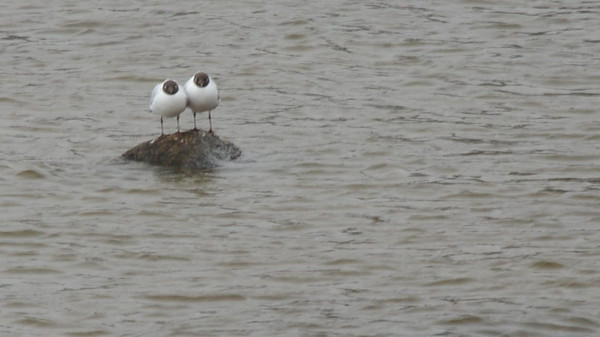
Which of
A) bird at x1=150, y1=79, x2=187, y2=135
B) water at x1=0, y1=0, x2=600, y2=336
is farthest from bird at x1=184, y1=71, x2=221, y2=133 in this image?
water at x1=0, y1=0, x2=600, y2=336

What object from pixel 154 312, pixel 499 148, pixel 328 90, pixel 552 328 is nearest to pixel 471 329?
pixel 552 328

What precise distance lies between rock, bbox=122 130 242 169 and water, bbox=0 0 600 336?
4.2 inches

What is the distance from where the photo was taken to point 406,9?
1745 centimetres

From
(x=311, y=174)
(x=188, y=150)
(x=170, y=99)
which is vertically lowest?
(x=311, y=174)

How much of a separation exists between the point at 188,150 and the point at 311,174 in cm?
105

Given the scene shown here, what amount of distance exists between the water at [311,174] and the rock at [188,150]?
4.2 inches

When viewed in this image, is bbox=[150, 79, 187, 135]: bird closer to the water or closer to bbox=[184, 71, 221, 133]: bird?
bbox=[184, 71, 221, 133]: bird

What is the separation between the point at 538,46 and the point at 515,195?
519 cm

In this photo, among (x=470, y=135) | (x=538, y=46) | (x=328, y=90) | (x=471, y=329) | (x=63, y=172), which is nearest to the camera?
(x=471, y=329)

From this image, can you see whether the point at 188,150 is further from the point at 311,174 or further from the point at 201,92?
the point at 311,174

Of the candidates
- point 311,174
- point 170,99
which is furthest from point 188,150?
point 311,174

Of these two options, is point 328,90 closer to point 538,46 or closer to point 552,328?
point 538,46

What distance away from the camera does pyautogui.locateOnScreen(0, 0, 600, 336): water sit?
8719 mm

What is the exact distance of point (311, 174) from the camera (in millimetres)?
11852
